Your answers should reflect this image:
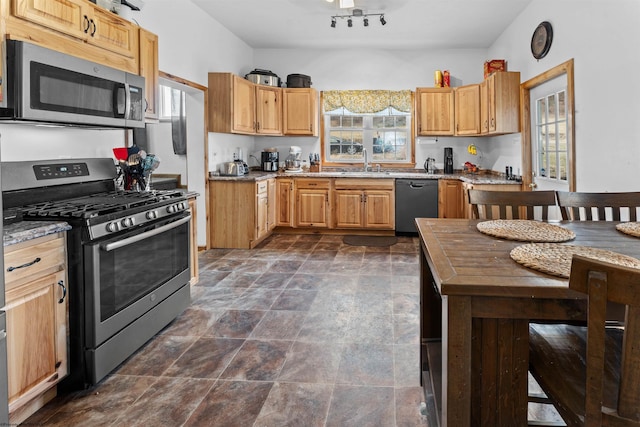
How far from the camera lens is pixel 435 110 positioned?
6.31 m

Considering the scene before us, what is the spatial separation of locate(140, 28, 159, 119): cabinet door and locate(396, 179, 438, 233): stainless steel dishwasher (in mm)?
3652

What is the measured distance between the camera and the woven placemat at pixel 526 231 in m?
1.75

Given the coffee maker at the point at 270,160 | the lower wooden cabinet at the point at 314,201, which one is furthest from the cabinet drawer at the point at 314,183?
the coffee maker at the point at 270,160

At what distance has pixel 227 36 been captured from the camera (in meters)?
5.76

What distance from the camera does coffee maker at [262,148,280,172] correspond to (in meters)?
6.47

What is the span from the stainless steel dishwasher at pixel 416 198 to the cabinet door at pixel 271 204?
5.52ft

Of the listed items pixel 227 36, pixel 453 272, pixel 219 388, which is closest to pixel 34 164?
pixel 219 388

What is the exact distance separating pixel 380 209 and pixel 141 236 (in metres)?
4.13

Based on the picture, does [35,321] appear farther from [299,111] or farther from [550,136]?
[299,111]

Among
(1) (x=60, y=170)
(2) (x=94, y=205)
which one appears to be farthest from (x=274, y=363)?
(1) (x=60, y=170)

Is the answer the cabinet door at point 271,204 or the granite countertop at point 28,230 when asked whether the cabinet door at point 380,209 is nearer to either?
the cabinet door at point 271,204

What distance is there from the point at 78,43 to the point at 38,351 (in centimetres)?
165

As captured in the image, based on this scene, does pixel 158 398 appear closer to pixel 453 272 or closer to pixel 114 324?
pixel 114 324

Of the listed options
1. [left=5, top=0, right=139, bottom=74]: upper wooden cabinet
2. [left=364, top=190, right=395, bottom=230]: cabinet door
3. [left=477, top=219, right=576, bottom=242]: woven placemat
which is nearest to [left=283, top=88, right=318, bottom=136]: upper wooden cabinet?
[left=364, top=190, right=395, bottom=230]: cabinet door
